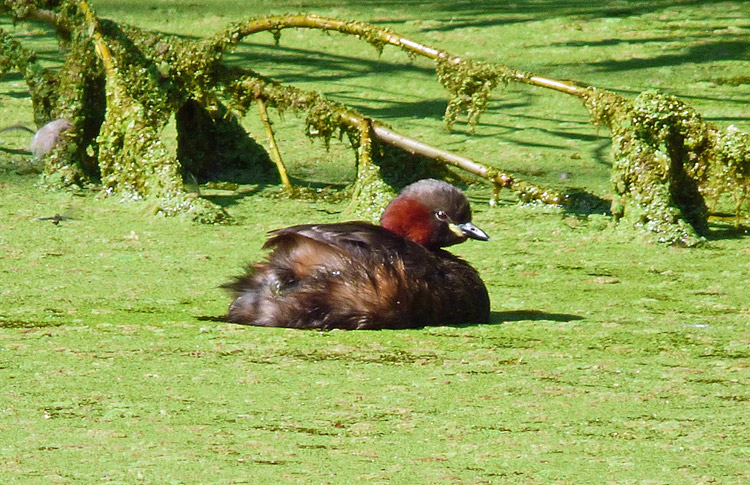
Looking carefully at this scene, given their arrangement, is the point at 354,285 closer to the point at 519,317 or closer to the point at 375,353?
the point at 375,353

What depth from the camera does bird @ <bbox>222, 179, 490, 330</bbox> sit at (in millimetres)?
3520

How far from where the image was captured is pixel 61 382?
9.75ft

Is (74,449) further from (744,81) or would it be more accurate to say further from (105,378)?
(744,81)

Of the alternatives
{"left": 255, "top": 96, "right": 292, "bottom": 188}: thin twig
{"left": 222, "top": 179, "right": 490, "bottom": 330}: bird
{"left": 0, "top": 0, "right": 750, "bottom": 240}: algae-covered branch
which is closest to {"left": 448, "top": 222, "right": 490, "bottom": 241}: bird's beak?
{"left": 222, "top": 179, "right": 490, "bottom": 330}: bird

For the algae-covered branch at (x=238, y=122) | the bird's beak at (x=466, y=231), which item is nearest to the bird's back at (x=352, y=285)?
the bird's beak at (x=466, y=231)

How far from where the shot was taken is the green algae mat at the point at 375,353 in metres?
2.47

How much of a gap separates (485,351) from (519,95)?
4126 mm

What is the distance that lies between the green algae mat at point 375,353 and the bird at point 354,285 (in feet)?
0.19

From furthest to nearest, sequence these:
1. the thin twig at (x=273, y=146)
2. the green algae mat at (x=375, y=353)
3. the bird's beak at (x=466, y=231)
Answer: the thin twig at (x=273, y=146) < the bird's beak at (x=466, y=231) < the green algae mat at (x=375, y=353)

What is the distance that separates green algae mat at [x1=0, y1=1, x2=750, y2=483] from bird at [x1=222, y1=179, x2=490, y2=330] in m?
0.06

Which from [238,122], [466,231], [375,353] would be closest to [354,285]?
[375,353]

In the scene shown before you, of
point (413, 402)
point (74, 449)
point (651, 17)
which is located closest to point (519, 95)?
point (651, 17)

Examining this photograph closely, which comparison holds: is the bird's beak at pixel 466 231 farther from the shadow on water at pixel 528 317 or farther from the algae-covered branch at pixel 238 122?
the algae-covered branch at pixel 238 122

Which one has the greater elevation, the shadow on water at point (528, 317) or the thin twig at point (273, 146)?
the thin twig at point (273, 146)
